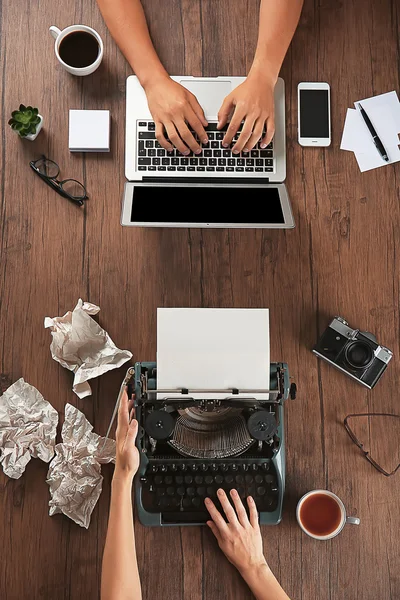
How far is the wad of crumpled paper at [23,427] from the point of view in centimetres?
135

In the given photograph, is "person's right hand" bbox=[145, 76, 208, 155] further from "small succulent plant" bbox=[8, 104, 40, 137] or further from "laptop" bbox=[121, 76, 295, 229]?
"small succulent plant" bbox=[8, 104, 40, 137]

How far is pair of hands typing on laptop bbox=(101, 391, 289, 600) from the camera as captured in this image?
1.25m

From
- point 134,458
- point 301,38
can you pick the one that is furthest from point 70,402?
point 301,38

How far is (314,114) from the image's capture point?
1.48 m

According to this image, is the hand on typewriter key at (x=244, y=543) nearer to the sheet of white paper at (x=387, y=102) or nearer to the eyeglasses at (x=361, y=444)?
the eyeglasses at (x=361, y=444)

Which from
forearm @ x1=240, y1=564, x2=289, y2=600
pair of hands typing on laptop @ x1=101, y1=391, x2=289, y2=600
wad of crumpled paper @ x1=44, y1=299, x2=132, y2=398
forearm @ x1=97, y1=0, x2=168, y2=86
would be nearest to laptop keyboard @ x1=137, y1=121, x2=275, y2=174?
forearm @ x1=97, y1=0, x2=168, y2=86

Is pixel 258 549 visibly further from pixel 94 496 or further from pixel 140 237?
pixel 140 237

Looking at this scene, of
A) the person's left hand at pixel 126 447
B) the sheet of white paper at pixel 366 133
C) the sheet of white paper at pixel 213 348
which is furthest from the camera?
the sheet of white paper at pixel 366 133

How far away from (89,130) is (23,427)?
72 centimetres

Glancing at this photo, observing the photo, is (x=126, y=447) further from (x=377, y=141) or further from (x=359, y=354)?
(x=377, y=141)

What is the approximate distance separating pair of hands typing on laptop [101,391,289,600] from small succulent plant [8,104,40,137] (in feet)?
2.17

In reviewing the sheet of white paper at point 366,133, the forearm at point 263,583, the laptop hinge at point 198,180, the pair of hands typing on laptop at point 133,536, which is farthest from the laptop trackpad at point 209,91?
the forearm at point 263,583

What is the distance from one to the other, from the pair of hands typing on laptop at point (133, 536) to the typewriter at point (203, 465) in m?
0.03

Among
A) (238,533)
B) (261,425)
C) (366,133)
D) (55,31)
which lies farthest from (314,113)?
(238,533)
